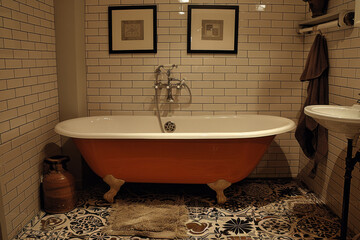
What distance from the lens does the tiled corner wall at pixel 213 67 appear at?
140 inches

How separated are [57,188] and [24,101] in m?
0.80

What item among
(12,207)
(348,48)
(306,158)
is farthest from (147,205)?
(348,48)

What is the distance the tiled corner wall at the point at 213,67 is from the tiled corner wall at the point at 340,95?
1.86ft

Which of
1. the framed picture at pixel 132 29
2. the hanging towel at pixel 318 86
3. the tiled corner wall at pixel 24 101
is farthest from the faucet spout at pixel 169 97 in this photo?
the hanging towel at pixel 318 86

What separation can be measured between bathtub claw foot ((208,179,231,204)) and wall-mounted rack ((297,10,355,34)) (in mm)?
1624

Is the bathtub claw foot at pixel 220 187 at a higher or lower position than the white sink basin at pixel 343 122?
lower

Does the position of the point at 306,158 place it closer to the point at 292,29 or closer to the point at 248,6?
the point at 292,29

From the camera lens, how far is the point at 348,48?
9.03ft

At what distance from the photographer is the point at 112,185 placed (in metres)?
3.11

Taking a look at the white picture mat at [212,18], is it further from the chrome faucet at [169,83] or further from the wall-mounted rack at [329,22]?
the wall-mounted rack at [329,22]

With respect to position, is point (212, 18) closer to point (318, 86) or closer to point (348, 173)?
point (318, 86)

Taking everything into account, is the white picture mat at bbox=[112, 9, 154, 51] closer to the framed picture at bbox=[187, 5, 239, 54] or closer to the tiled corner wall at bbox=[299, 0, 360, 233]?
the framed picture at bbox=[187, 5, 239, 54]

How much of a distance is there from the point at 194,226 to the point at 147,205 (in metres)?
0.56

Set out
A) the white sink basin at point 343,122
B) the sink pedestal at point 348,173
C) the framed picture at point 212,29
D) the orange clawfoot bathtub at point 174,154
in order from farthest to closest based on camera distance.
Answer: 1. the framed picture at point 212,29
2. the orange clawfoot bathtub at point 174,154
3. the sink pedestal at point 348,173
4. the white sink basin at point 343,122
